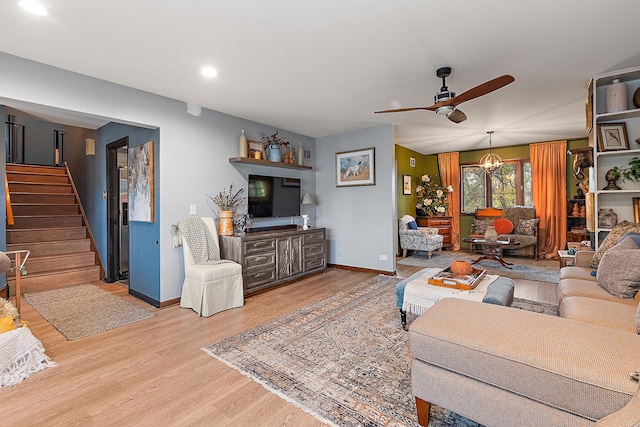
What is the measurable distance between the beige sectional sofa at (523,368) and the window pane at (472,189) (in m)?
6.17

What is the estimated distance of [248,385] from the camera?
2.00 meters

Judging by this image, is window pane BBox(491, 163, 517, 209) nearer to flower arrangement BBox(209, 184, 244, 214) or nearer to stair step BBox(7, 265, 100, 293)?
flower arrangement BBox(209, 184, 244, 214)

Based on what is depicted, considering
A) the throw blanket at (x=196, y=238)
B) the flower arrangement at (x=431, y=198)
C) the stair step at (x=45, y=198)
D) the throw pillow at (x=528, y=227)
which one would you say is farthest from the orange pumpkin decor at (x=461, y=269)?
the stair step at (x=45, y=198)

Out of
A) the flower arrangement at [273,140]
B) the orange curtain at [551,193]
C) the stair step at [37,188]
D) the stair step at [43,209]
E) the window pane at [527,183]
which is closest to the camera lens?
the flower arrangement at [273,140]

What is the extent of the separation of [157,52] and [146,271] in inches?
99.6

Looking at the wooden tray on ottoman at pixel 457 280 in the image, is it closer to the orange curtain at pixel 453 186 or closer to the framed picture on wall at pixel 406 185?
the framed picture on wall at pixel 406 185

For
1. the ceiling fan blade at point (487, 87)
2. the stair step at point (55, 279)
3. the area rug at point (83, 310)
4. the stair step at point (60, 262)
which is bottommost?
the area rug at point (83, 310)

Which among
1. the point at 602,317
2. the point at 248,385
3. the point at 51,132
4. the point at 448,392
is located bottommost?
the point at 248,385

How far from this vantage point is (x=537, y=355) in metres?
1.23

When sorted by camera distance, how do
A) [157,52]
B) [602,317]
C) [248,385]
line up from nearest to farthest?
[602,317] → [248,385] → [157,52]

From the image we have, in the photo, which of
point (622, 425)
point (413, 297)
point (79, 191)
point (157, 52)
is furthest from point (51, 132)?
point (622, 425)

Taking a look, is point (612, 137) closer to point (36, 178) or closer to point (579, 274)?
point (579, 274)

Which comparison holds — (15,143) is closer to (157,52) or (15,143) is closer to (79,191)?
(79,191)

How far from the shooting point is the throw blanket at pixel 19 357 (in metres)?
2.05
